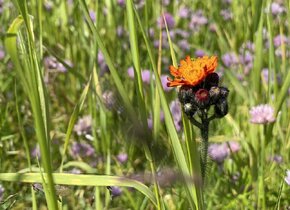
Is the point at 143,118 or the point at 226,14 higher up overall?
the point at 226,14

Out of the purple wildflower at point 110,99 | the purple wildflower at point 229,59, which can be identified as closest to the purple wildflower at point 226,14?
the purple wildflower at point 229,59

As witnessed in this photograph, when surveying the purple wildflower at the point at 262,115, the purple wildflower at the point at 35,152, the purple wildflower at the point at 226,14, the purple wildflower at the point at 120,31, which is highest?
the purple wildflower at the point at 226,14

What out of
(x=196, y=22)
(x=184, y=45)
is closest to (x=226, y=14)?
(x=196, y=22)

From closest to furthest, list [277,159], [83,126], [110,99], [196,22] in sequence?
[110,99] < [277,159] < [83,126] < [196,22]

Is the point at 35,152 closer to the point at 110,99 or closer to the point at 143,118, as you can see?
the point at 110,99

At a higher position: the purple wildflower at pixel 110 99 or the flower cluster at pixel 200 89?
the flower cluster at pixel 200 89

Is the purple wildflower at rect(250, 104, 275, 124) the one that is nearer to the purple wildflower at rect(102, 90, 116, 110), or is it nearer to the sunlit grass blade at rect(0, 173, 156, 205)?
the purple wildflower at rect(102, 90, 116, 110)

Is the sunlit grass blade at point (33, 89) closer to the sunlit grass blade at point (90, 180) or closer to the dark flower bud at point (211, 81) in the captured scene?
the sunlit grass blade at point (90, 180)
